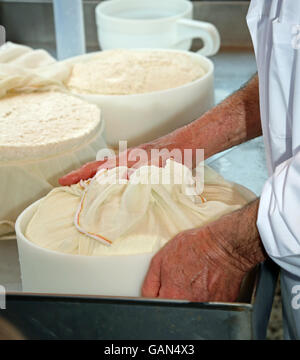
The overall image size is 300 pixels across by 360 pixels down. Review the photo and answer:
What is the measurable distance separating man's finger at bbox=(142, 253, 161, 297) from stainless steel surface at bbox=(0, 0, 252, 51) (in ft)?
3.84

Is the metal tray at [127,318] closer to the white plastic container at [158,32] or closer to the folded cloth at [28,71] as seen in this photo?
the folded cloth at [28,71]

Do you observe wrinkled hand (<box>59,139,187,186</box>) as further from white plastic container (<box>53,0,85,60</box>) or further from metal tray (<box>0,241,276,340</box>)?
white plastic container (<box>53,0,85,60</box>)

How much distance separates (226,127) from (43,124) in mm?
326

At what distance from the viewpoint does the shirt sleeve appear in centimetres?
76

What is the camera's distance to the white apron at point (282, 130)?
76 cm

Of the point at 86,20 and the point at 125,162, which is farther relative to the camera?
the point at 86,20

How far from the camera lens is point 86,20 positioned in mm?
1980

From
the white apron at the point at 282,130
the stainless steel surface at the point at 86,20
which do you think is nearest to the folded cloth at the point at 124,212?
the white apron at the point at 282,130

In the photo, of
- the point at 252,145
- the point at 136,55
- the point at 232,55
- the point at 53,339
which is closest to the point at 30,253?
the point at 53,339

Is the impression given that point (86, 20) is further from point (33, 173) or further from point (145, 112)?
point (33, 173)

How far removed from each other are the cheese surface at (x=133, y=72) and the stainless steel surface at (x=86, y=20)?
414 mm

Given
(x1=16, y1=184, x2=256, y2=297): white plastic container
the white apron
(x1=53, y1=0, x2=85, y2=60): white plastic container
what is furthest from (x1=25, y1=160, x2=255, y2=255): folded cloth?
(x1=53, y1=0, x2=85, y2=60): white plastic container

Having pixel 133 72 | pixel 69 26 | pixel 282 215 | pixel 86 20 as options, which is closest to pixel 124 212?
pixel 282 215

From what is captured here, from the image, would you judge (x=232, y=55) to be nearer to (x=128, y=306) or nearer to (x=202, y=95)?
(x=202, y=95)
